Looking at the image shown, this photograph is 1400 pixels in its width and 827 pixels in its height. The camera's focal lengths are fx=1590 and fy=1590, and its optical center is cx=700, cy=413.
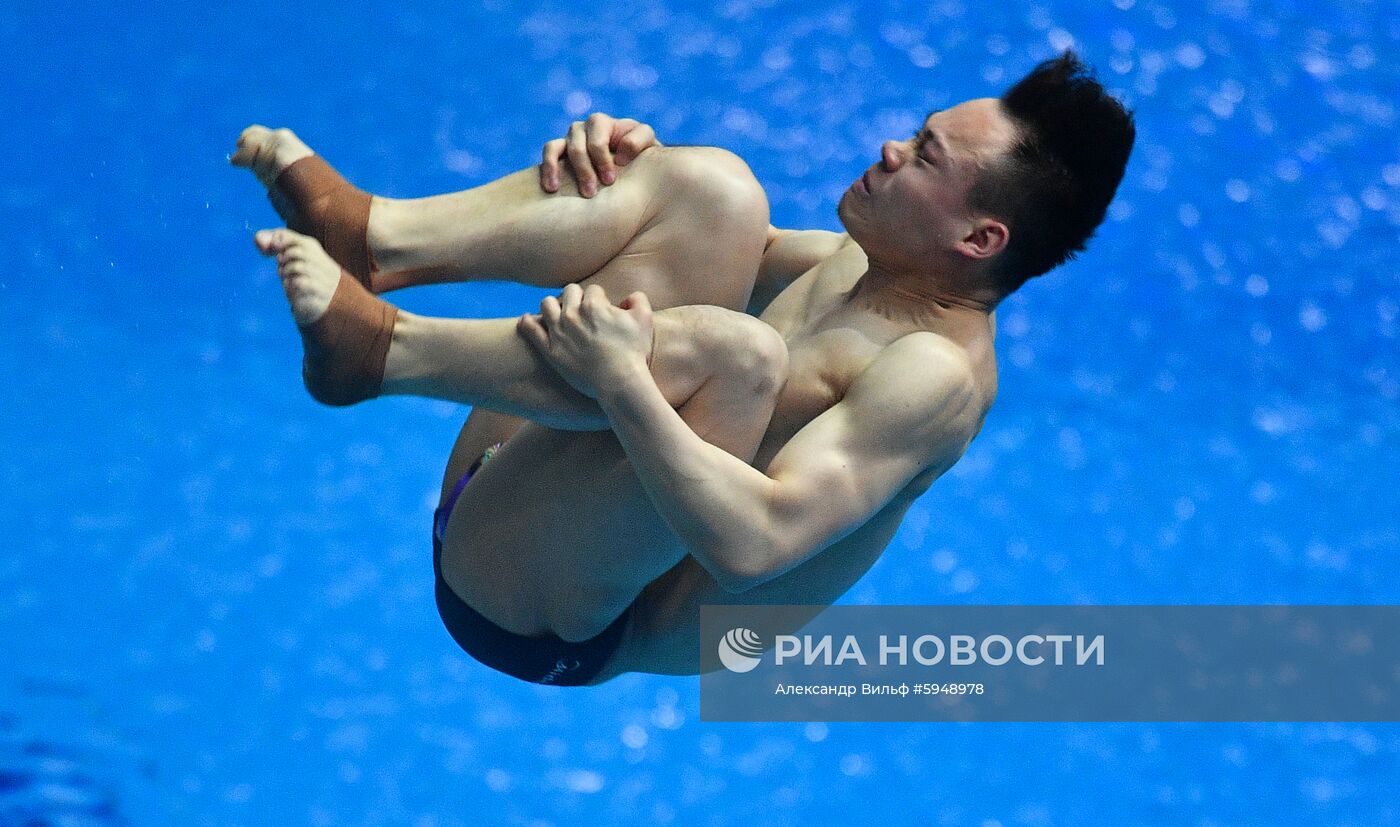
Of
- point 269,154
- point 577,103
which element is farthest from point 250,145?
point 577,103

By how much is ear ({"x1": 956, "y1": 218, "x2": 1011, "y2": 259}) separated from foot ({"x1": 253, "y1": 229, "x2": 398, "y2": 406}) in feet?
1.95

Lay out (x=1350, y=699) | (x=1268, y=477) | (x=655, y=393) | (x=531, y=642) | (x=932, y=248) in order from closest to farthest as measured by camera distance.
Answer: (x=655, y=393) → (x=932, y=248) → (x=531, y=642) → (x=1350, y=699) → (x=1268, y=477)

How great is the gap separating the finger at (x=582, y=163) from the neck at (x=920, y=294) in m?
0.31

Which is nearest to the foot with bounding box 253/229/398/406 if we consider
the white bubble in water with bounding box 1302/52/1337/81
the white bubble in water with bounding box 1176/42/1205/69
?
the white bubble in water with bounding box 1176/42/1205/69

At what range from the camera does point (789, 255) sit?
1915 millimetres

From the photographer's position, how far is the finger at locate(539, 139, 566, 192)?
167 centimetres

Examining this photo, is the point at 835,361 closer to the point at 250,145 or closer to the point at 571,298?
the point at 571,298

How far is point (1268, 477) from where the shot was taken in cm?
394

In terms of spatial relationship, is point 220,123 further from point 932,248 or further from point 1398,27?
point 1398,27

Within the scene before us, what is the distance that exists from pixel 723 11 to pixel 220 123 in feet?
4.50

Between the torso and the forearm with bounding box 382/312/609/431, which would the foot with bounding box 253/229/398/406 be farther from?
the torso

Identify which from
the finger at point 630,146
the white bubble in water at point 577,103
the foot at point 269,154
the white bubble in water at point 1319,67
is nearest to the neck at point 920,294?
the finger at point 630,146

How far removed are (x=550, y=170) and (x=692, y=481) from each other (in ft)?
1.33

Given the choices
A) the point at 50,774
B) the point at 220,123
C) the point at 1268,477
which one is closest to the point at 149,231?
the point at 220,123
